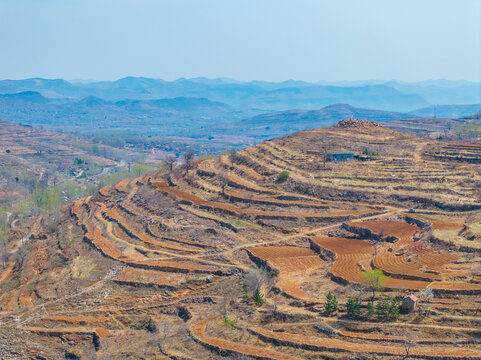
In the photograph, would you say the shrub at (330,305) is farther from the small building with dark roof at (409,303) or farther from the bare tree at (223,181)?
the bare tree at (223,181)

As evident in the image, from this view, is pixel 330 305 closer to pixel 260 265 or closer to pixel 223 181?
pixel 260 265

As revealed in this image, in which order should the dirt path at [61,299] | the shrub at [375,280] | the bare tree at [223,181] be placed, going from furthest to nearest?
the bare tree at [223,181], the dirt path at [61,299], the shrub at [375,280]

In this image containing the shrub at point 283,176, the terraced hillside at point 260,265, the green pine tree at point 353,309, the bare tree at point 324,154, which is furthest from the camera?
the bare tree at point 324,154

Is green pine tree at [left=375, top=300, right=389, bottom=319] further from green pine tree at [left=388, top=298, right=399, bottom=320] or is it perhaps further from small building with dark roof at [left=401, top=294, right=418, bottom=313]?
small building with dark roof at [left=401, top=294, right=418, bottom=313]

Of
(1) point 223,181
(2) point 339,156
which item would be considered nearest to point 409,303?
(1) point 223,181

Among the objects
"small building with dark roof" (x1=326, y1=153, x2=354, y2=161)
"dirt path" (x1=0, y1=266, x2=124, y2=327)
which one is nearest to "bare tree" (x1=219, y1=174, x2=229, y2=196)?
"small building with dark roof" (x1=326, y1=153, x2=354, y2=161)

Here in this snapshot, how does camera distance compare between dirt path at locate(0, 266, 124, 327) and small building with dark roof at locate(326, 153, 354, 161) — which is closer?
dirt path at locate(0, 266, 124, 327)

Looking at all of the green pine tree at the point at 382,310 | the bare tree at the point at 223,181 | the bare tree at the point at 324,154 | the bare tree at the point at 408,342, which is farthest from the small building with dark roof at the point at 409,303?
the bare tree at the point at 324,154

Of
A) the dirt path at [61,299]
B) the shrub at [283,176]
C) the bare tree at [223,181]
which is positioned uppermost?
the shrub at [283,176]
